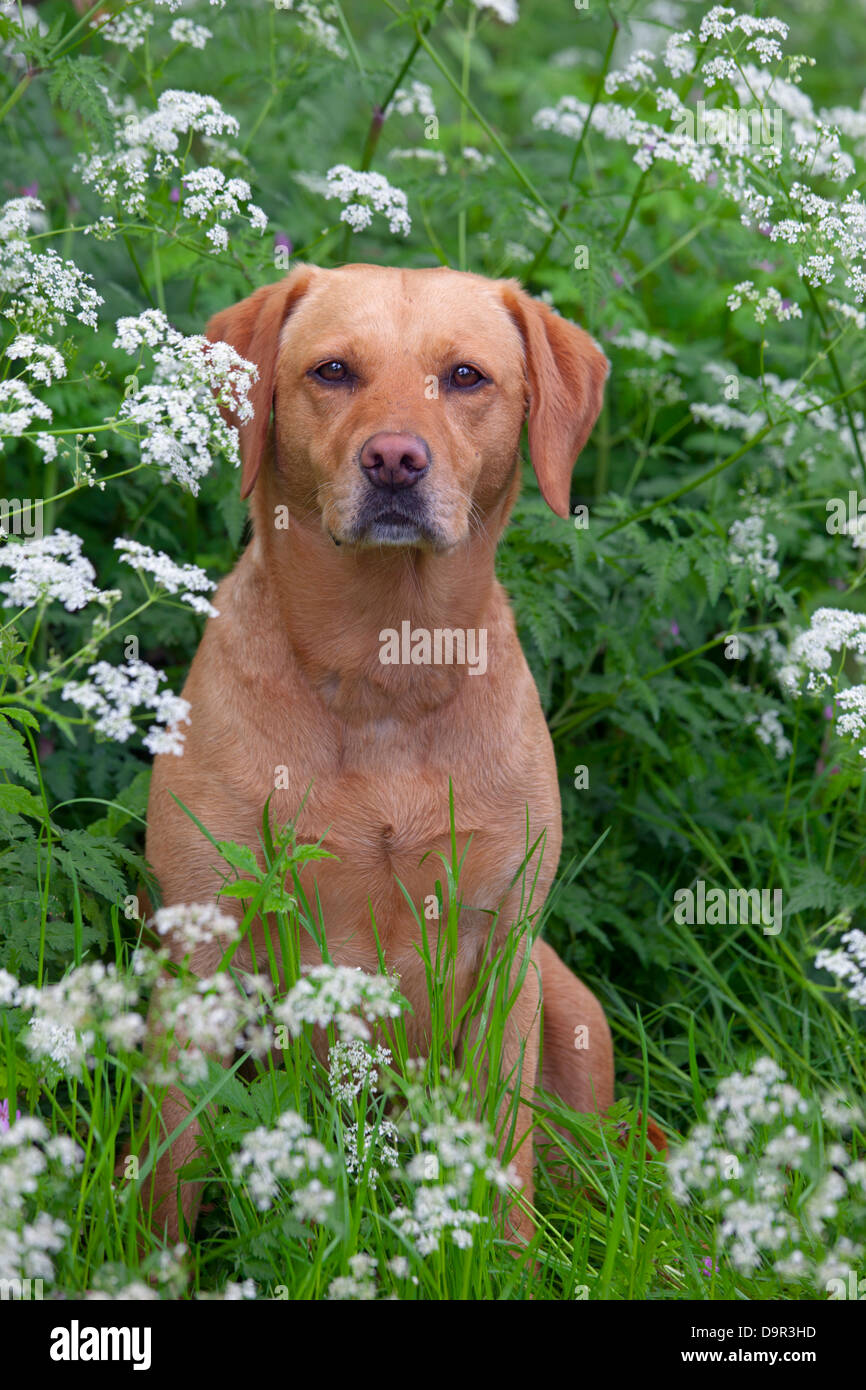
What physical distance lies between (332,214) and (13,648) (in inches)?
117

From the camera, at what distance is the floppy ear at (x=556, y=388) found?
3312 mm

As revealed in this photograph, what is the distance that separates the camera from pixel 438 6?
11.3 ft

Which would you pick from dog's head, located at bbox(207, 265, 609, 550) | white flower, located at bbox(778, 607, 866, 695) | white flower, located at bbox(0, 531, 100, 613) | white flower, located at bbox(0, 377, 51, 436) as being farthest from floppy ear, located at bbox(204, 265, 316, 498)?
white flower, located at bbox(778, 607, 866, 695)

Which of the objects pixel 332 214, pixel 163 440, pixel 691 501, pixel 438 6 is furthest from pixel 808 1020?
pixel 332 214

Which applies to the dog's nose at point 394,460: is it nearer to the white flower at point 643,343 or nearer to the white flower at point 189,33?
the white flower at point 189,33

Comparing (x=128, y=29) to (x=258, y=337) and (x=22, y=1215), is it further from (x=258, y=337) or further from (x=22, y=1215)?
(x=22, y=1215)

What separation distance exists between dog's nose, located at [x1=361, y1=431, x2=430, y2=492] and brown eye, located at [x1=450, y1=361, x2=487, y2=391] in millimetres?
327

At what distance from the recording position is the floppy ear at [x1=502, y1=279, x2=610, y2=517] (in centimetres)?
331

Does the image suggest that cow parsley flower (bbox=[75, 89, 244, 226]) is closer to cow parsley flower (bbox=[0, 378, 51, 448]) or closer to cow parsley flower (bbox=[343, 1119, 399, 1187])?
cow parsley flower (bbox=[0, 378, 51, 448])

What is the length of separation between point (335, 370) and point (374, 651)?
0.63 meters

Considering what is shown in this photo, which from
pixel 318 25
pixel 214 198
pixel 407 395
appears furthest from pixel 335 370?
pixel 318 25

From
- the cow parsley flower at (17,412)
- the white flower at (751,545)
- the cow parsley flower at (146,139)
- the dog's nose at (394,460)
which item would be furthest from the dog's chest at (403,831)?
the cow parsley flower at (146,139)

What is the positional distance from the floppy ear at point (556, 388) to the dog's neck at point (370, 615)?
0.25m

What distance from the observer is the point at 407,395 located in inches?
117
